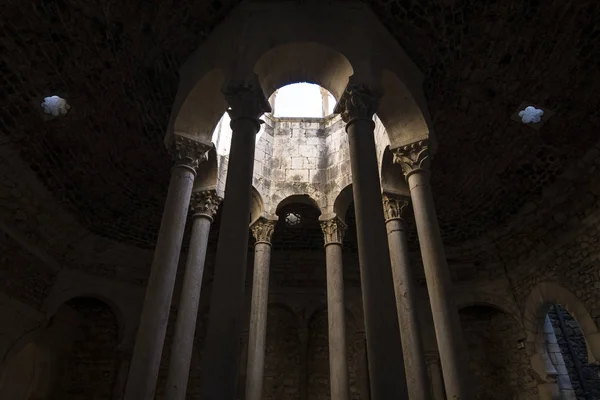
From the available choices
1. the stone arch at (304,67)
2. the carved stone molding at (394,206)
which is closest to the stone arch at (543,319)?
the carved stone molding at (394,206)

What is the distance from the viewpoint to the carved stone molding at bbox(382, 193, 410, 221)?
7379mm

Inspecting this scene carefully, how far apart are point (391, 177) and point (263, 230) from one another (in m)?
3.09

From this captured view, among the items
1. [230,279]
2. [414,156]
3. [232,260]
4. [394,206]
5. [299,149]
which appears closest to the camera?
[230,279]

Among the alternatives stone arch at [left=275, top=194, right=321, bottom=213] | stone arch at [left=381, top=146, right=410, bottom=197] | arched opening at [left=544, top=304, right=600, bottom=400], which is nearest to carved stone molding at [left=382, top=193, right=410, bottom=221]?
stone arch at [left=381, top=146, right=410, bottom=197]

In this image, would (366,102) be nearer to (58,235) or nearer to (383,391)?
(383,391)

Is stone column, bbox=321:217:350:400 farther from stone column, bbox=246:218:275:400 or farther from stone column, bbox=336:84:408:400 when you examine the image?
stone column, bbox=336:84:408:400

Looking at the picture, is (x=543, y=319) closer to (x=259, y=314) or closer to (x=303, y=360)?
(x=303, y=360)

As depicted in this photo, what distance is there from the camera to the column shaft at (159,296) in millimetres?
4512

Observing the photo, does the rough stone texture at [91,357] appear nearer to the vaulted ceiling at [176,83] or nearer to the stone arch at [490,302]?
the vaulted ceiling at [176,83]

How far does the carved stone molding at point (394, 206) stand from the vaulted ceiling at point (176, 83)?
48.3 inches

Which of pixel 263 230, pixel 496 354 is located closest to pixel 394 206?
pixel 263 230

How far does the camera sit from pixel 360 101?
16.0ft

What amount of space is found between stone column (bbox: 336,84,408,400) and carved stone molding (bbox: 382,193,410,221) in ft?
9.16

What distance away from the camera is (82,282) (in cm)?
984
